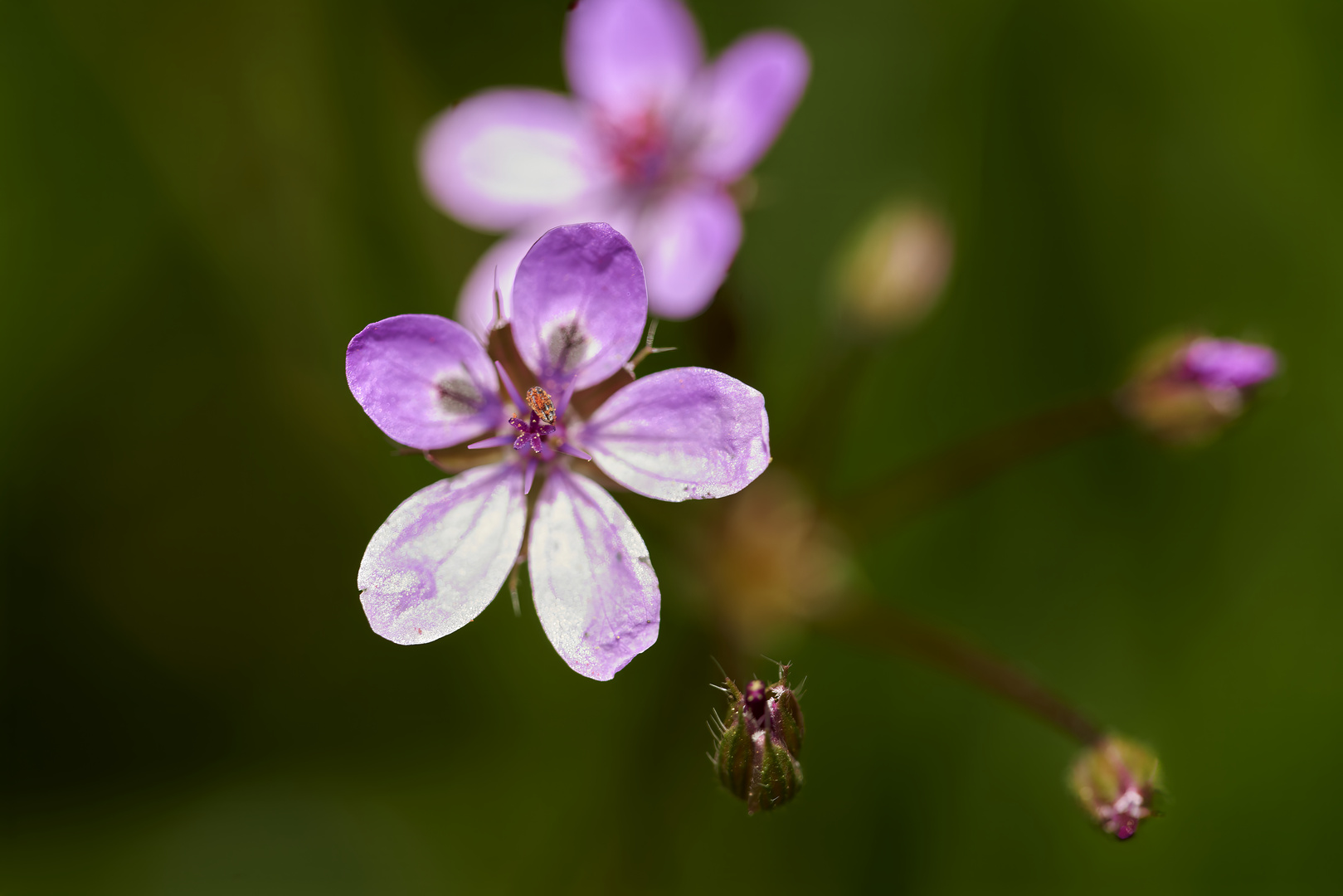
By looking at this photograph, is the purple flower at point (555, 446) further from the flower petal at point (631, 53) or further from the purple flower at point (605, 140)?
the flower petal at point (631, 53)

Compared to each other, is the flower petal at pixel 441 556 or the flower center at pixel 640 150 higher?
the flower center at pixel 640 150

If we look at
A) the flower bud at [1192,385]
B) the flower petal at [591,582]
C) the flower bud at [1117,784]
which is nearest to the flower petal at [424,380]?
the flower petal at [591,582]

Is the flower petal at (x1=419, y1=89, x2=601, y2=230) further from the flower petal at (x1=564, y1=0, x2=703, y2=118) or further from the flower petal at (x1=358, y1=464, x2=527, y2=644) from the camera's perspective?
the flower petal at (x1=358, y1=464, x2=527, y2=644)

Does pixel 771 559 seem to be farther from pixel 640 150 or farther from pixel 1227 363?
→ pixel 1227 363

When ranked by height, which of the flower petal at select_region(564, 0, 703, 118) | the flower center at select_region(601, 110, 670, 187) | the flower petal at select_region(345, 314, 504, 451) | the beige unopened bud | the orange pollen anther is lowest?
the beige unopened bud

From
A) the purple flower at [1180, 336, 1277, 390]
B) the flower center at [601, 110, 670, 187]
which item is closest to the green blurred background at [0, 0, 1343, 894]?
the flower center at [601, 110, 670, 187]

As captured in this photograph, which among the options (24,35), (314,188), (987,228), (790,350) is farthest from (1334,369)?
(24,35)
